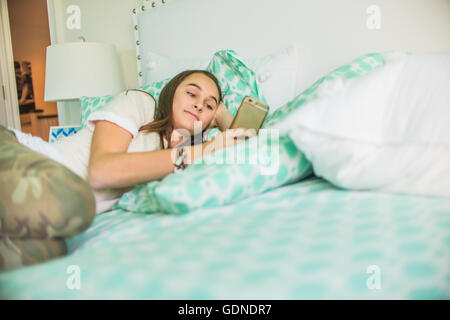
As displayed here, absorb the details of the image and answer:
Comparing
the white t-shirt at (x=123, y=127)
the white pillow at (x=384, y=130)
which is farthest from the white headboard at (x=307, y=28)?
the white t-shirt at (x=123, y=127)

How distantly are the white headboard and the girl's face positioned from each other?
0.42 m

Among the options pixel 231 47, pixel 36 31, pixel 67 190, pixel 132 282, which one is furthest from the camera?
pixel 36 31

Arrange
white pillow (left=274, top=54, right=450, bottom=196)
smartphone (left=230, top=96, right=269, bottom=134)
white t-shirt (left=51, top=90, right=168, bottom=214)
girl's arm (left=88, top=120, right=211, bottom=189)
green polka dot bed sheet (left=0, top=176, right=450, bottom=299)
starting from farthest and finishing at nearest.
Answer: smartphone (left=230, top=96, right=269, bottom=134), white t-shirt (left=51, top=90, right=168, bottom=214), girl's arm (left=88, top=120, right=211, bottom=189), white pillow (left=274, top=54, right=450, bottom=196), green polka dot bed sheet (left=0, top=176, right=450, bottom=299)

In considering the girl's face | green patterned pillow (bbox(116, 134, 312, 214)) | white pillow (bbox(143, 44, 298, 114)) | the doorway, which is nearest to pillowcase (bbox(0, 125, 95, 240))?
green patterned pillow (bbox(116, 134, 312, 214))

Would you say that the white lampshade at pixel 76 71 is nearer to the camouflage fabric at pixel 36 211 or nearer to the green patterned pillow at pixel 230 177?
the green patterned pillow at pixel 230 177

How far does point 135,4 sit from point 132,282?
6.93 feet

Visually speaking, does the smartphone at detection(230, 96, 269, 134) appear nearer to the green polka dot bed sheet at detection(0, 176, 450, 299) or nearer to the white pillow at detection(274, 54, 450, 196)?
the white pillow at detection(274, 54, 450, 196)

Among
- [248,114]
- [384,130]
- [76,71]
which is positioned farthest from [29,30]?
[384,130]

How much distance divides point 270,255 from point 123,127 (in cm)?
62

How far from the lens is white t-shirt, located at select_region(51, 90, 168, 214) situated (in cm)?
93

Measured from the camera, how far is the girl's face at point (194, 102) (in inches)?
45.1

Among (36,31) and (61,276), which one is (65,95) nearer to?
(61,276)

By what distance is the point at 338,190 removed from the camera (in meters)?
0.73

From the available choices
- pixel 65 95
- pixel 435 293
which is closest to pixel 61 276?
pixel 435 293
